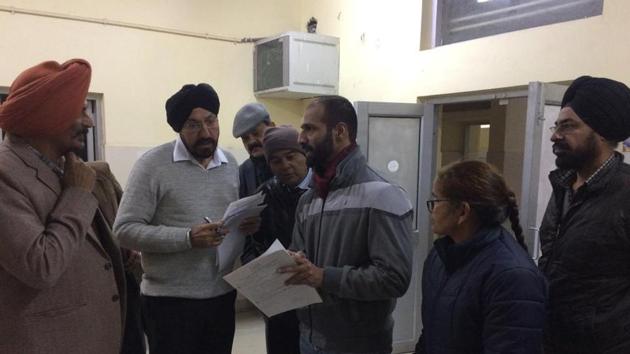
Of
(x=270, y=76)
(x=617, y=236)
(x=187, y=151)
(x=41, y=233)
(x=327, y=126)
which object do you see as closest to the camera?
(x=41, y=233)

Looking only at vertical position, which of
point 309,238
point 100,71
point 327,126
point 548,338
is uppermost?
point 100,71

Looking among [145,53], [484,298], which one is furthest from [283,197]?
[145,53]

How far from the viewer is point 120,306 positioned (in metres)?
1.43

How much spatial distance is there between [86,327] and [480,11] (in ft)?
9.13

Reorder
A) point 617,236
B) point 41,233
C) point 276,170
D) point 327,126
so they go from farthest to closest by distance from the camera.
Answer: point 276,170, point 327,126, point 617,236, point 41,233

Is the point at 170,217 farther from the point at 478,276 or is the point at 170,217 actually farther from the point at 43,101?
the point at 478,276

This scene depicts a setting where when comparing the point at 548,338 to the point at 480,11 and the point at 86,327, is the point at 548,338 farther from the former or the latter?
the point at 480,11

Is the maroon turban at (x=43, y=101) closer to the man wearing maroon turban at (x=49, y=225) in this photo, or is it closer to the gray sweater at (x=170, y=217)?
the man wearing maroon turban at (x=49, y=225)

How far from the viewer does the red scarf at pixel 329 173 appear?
149 cm

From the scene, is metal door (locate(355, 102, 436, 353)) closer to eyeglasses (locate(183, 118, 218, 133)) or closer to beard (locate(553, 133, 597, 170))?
eyeglasses (locate(183, 118, 218, 133))

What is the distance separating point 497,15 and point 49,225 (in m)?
2.68

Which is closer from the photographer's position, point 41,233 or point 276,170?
point 41,233

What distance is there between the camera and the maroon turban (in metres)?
1.15

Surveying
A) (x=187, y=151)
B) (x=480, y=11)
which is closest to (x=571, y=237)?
(x=187, y=151)
